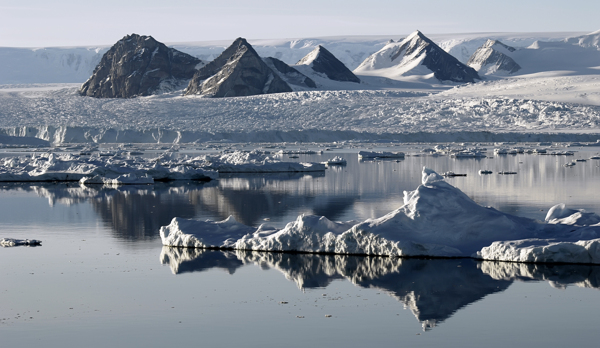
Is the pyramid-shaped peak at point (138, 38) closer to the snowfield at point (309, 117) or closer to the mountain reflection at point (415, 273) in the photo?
the snowfield at point (309, 117)

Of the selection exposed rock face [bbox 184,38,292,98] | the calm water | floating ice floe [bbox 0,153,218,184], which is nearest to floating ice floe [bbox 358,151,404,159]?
floating ice floe [bbox 0,153,218,184]

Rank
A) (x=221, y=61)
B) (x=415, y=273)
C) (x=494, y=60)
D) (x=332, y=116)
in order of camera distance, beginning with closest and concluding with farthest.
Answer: (x=415, y=273) < (x=332, y=116) < (x=221, y=61) < (x=494, y=60)

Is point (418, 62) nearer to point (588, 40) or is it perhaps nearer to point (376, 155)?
point (588, 40)

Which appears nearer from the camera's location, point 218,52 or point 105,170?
point 105,170

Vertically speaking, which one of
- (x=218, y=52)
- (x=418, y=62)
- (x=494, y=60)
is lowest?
(x=418, y=62)

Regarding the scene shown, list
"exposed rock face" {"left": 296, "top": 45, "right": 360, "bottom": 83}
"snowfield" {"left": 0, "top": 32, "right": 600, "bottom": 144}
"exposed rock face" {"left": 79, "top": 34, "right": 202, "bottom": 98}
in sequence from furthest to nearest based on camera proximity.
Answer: "exposed rock face" {"left": 296, "top": 45, "right": 360, "bottom": 83}, "exposed rock face" {"left": 79, "top": 34, "right": 202, "bottom": 98}, "snowfield" {"left": 0, "top": 32, "right": 600, "bottom": 144}

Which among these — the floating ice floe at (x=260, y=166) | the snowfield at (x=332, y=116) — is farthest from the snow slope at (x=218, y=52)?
the floating ice floe at (x=260, y=166)

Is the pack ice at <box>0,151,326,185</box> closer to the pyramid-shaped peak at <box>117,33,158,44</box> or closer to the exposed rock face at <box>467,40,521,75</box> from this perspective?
the pyramid-shaped peak at <box>117,33,158,44</box>

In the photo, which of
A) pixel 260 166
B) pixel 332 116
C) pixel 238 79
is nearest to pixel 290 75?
pixel 238 79
